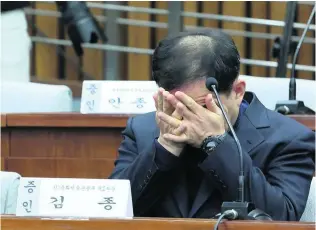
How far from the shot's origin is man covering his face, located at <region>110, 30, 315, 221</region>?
220cm

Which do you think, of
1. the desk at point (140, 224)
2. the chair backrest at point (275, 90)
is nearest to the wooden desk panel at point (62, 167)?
A: the chair backrest at point (275, 90)

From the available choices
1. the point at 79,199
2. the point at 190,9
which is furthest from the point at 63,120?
the point at 190,9

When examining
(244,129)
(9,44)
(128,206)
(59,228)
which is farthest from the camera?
(9,44)

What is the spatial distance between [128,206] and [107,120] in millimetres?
1262

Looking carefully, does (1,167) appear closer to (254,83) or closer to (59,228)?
(254,83)

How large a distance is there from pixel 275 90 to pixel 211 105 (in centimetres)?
124

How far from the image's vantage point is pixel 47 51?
6.17 meters

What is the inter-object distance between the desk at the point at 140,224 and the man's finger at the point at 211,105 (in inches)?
16.5

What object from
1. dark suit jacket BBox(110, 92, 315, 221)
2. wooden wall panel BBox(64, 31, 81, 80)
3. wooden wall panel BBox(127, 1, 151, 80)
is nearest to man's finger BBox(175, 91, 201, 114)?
dark suit jacket BBox(110, 92, 315, 221)

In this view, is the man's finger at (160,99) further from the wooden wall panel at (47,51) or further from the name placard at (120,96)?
the wooden wall panel at (47,51)

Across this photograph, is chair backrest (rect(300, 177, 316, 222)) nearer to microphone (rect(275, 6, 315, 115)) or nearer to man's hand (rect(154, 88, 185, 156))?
man's hand (rect(154, 88, 185, 156))

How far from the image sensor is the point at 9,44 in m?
4.39

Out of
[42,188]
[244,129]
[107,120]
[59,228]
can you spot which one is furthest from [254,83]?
[59,228]

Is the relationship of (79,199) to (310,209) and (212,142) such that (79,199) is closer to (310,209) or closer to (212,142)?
(212,142)
